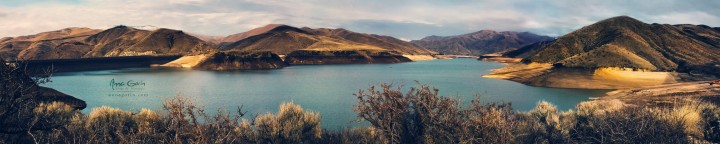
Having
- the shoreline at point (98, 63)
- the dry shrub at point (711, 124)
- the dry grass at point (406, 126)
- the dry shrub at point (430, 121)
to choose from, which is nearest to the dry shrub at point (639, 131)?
the dry grass at point (406, 126)

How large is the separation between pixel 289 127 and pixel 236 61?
138 m

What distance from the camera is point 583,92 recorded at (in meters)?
69.8

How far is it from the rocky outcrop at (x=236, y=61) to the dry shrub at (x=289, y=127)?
130 meters

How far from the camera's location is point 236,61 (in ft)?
511

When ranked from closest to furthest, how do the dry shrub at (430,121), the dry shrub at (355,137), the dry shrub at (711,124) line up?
the dry shrub at (430,121) → the dry shrub at (711,124) → the dry shrub at (355,137)

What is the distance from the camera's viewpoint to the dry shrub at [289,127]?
2381cm

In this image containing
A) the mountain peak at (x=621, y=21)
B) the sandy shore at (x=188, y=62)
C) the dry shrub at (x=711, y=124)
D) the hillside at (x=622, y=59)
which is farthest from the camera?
the sandy shore at (x=188, y=62)

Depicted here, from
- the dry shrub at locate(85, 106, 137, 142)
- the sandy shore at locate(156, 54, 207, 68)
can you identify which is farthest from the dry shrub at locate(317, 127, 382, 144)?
the sandy shore at locate(156, 54, 207, 68)

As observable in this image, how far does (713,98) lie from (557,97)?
1830 cm

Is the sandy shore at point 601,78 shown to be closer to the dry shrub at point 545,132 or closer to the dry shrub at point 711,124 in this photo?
the dry shrub at point 711,124

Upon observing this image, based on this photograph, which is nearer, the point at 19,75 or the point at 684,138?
the point at 19,75

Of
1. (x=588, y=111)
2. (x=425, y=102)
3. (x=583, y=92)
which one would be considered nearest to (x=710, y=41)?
(x=583, y=92)

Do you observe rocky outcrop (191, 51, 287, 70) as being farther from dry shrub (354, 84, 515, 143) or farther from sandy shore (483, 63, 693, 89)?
dry shrub (354, 84, 515, 143)

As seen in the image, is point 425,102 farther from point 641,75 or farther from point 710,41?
point 710,41
